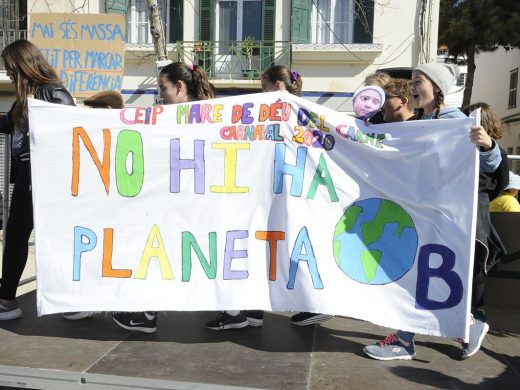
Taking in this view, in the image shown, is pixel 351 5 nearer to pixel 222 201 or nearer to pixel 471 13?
pixel 471 13

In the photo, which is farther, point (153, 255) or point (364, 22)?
point (364, 22)

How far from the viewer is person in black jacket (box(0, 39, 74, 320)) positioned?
139 inches

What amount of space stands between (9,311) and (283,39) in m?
10.2

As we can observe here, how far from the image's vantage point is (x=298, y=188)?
3090 mm

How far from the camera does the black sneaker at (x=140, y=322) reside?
11.0 feet

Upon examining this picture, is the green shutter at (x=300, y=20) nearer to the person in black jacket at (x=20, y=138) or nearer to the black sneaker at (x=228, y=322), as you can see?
the person in black jacket at (x=20, y=138)

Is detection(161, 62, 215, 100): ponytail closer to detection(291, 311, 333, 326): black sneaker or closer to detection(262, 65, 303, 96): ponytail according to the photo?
detection(262, 65, 303, 96): ponytail

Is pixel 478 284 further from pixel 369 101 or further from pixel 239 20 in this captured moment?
pixel 239 20

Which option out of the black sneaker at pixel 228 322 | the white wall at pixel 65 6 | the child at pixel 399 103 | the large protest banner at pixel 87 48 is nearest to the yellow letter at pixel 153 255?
the black sneaker at pixel 228 322

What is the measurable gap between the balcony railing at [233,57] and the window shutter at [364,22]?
5.19ft

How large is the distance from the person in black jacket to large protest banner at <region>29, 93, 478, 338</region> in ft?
1.08

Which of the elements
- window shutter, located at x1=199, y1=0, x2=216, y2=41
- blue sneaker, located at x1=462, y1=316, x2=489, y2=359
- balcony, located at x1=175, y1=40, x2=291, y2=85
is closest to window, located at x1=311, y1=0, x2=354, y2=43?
balcony, located at x1=175, y1=40, x2=291, y2=85

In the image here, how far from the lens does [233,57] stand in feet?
42.8

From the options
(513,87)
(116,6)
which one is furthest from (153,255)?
(513,87)
